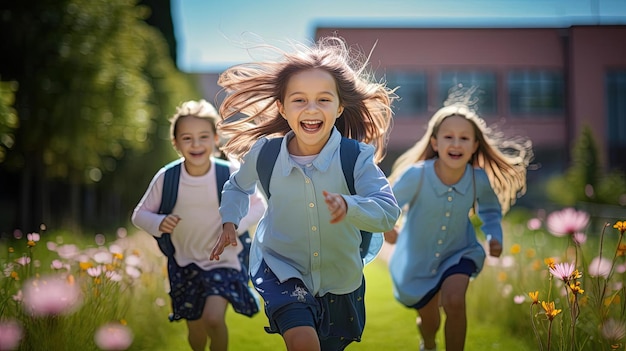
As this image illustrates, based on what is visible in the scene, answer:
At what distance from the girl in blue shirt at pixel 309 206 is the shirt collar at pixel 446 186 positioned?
45.7 inches

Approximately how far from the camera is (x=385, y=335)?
620 cm

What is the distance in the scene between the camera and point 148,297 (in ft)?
20.4

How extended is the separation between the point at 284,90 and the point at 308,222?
658 mm

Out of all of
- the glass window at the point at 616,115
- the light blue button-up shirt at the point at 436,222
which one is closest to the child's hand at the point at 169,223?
the light blue button-up shirt at the point at 436,222

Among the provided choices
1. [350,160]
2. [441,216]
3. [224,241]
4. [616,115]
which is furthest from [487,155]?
[616,115]

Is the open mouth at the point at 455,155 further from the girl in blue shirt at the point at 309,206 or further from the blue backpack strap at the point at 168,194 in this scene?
the blue backpack strap at the point at 168,194

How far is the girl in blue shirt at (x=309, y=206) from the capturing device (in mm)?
3488

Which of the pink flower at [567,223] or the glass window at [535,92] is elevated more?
the glass window at [535,92]

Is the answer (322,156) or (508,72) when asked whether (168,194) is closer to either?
(322,156)

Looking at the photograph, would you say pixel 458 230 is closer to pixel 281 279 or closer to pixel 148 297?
pixel 281 279

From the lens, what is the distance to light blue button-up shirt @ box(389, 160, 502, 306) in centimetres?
487

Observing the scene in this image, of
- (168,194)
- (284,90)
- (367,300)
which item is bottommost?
(367,300)

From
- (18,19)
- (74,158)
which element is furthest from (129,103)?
(18,19)

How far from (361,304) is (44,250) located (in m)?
3.52
